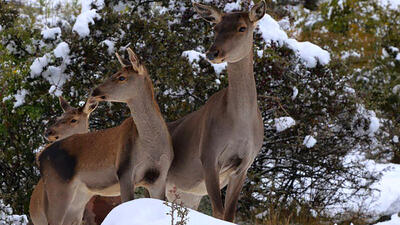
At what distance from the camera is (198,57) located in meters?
8.58

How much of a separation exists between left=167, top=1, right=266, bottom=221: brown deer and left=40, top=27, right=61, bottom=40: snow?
385 centimetres

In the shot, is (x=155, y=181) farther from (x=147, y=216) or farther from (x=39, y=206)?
(x=147, y=216)

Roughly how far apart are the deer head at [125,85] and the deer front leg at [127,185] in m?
0.71

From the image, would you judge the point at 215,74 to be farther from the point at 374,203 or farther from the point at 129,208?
the point at 129,208

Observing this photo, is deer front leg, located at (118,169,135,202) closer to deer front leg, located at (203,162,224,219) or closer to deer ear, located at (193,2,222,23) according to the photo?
deer front leg, located at (203,162,224,219)

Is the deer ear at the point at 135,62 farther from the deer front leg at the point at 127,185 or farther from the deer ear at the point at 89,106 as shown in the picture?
the deer front leg at the point at 127,185

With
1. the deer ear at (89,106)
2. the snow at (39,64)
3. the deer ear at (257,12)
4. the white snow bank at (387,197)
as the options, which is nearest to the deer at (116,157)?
the deer ear at (89,106)

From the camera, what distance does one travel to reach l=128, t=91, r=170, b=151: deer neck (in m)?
5.69

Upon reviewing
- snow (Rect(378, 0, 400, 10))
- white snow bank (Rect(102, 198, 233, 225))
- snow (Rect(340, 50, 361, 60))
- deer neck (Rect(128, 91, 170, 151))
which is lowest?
snow (Rect(340, 50, 361, 60))

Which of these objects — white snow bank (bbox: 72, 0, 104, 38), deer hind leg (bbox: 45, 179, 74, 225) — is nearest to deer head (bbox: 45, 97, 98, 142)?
deer hind leg (bbox: 45, 179, 74, 225)

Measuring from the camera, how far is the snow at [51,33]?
914 cm

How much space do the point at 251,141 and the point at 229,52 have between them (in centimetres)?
81

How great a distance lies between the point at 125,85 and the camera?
580 cm

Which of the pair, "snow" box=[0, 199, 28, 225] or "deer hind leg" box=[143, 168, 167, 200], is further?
"snow" box=[0, 199, 28, 225]
